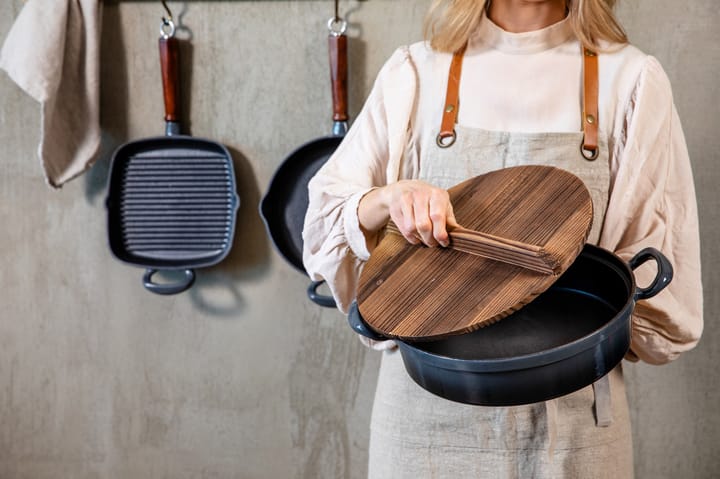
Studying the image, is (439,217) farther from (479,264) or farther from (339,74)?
(339,74)

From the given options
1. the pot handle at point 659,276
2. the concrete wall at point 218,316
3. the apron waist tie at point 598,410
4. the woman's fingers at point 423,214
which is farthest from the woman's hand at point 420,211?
the concrete wall at point 218,316

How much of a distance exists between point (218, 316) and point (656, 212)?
104 centimetres

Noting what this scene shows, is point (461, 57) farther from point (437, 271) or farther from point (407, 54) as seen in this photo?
point (437, 271)

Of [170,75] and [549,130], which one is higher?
[549,130]

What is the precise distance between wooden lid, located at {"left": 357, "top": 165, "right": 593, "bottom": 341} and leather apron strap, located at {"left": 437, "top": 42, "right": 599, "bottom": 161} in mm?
185

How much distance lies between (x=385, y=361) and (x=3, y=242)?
1.09 metres

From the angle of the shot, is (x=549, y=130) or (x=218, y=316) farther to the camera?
(x=218, y=316)

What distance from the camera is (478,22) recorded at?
1.00 meters

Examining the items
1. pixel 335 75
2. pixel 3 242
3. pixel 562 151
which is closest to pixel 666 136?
pixel 562 151

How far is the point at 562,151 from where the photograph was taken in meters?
0.92

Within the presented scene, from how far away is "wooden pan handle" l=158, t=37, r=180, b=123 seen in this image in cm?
151

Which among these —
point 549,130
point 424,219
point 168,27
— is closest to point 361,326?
point 424,219

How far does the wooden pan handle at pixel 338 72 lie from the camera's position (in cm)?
144

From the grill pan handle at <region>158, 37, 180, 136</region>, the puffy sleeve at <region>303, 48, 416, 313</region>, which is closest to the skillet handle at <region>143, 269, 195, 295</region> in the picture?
the grill pan handle at <region>158, 37, 180, 136</region>
